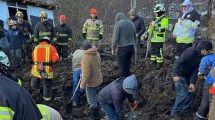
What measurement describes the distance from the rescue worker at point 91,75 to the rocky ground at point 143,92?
412 millimetres

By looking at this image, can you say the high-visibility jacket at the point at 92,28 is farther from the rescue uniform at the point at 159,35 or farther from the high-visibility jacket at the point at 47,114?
the high-visibility jacket at the point at 47,114

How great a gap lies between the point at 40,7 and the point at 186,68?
954cm

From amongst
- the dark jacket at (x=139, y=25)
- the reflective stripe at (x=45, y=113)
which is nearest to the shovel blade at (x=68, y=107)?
the dark jacket at (x=139, y=25)

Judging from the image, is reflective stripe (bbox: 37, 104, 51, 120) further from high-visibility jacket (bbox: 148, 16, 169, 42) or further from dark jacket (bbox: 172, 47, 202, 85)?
high-visibility jacket (bbox: 148, 16, 169, 42)

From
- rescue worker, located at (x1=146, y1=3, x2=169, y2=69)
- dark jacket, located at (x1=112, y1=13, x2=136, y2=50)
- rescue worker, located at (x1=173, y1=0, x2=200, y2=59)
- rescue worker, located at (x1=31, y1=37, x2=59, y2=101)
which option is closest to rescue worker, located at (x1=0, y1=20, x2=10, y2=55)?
rescue worker, located at (x1=31, y1=37, x2=59, y2=101)

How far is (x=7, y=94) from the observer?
221 cm

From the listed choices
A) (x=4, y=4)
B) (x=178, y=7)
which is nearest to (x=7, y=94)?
(x=4, y=4)

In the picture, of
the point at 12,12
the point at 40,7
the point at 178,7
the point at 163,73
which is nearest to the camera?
the point at 163,73

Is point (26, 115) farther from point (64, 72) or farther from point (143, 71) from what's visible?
point (64, 72)

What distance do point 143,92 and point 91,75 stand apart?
1.65 m

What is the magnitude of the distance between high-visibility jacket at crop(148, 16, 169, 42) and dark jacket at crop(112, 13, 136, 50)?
4.17 feet

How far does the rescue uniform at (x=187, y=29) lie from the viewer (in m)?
7.98

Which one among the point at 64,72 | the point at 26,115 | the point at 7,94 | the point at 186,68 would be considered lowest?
the point at 64,72

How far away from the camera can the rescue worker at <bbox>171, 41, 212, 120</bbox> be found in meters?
6.23
